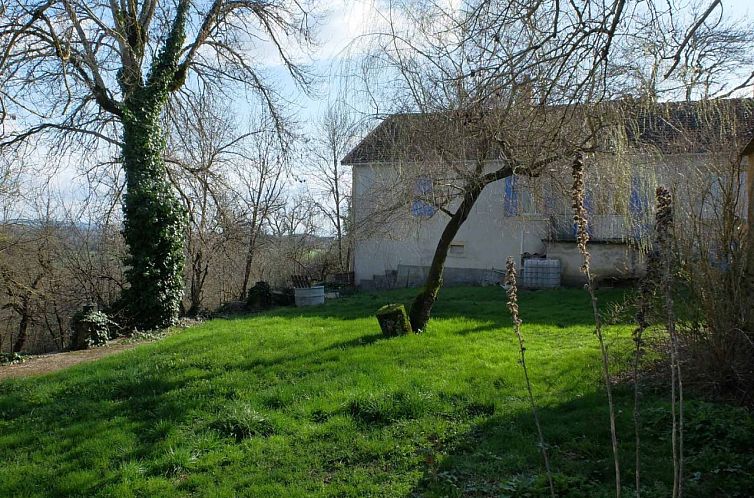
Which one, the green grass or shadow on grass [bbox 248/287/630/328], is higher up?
shadow on grass [bbox 248/287/630/328]

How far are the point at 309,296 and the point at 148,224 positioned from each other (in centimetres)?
455

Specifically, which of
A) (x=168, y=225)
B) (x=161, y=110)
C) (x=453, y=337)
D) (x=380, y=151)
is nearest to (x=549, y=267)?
(x=453, y=337)

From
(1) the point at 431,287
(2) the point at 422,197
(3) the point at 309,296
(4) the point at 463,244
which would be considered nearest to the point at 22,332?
(3) the point at 309,296

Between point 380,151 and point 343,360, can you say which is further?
point 380,151

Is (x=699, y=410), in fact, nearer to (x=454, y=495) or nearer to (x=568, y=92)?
(x=454, y=495)

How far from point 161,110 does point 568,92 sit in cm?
1051

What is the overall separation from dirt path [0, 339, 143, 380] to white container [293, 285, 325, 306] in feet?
16.4

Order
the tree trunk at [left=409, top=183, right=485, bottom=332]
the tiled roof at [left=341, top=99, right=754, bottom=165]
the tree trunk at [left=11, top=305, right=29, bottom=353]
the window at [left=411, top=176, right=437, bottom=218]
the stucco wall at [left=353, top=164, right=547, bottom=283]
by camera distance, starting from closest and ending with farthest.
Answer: the tiled roof at [left=341, top=99, right=754, bottom=165] → the window at [left=411, top=176, right=437, bottom=218] → the tree trunk at [left=409, top=183, right=485, bottom=332] → the stucco wall at [left=353, top=164, right=547, bottom=283] → the tree trunk at [left=11, top=305, right=29, bottom=353]

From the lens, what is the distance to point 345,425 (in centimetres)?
500

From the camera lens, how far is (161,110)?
12.3 meters

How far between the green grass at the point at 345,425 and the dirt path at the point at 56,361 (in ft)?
2.79

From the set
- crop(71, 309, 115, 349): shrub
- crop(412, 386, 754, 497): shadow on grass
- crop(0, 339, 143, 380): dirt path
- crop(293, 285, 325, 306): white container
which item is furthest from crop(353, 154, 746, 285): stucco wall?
crop(71, 309, 115, 349): shrub

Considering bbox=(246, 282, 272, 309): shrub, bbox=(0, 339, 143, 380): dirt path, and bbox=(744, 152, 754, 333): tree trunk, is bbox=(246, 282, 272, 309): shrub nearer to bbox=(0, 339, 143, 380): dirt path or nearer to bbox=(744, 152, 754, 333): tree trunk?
bbox=(0, 339, 143, 380): dirt path

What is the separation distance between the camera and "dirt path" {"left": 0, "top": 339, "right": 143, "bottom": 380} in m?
7.84
